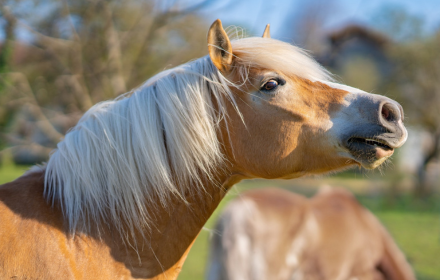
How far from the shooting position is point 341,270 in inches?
206

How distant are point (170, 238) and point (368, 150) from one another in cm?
126

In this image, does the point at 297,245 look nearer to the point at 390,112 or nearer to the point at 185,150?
the point at 390,112

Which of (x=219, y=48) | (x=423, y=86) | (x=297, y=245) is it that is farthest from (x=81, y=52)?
(x=423, y=86)

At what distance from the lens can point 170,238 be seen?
2.02 metres

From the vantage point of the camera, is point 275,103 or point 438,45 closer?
point 275,103

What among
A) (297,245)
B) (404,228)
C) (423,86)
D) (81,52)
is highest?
(81,52)

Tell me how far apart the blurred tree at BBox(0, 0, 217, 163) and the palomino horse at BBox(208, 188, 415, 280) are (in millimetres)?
4017

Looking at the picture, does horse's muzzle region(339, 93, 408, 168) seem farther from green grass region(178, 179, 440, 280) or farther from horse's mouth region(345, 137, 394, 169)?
green grass region(178, 179, 440, 280)

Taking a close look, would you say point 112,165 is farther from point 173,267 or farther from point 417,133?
point 417,133

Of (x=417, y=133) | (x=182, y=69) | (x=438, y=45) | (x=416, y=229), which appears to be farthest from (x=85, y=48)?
(x=438, y=45)

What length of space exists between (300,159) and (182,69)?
92cm

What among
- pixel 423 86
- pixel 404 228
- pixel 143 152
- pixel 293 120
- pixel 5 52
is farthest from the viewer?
pixel 423 86

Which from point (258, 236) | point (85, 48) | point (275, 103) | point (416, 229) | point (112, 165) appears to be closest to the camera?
point (112, 165)

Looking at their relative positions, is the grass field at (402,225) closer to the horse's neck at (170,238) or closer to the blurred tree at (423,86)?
the horse's neck at (170,238)
